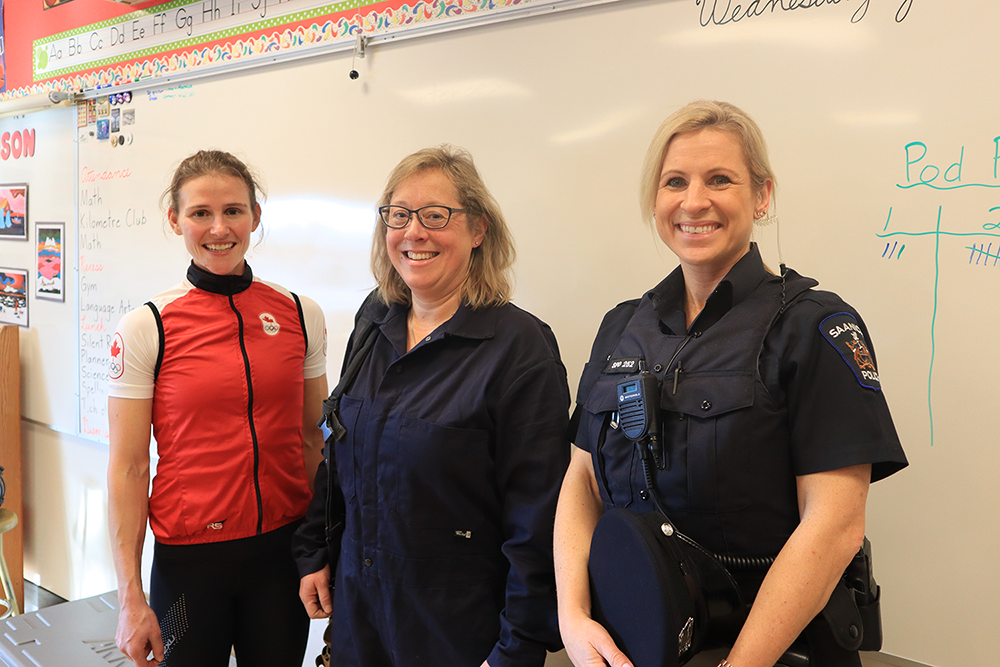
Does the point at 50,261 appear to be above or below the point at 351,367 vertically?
above

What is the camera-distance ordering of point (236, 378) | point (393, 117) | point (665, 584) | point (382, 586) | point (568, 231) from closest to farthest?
point (665, 584), point (382, 586), point (236, 378), point (568, 231), point (393, 117)

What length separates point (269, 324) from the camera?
64.0 inches

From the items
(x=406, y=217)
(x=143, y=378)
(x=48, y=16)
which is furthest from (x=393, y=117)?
(x=48, y=16)

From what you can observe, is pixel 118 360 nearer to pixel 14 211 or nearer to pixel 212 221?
pixel 212 221

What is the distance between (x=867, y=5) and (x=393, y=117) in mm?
1310

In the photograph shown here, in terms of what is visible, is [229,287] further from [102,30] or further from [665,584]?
[102,30]

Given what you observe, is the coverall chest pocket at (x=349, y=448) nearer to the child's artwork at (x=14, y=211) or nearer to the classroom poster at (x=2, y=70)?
the child's artwork at (x=14, y=211)

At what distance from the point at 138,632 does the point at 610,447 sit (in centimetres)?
109

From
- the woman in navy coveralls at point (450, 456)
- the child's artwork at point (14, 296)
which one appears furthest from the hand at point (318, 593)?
the child's artwork at point (14, 296)

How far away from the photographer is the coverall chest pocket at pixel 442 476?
1.24 meters

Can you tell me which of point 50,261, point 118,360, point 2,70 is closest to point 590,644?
point 118,360

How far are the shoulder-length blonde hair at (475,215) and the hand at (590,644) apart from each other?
23.2 inches

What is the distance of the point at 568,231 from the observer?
184cm

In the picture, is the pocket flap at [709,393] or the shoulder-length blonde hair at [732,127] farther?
the shoulder-length blonde hair at [732,127]
